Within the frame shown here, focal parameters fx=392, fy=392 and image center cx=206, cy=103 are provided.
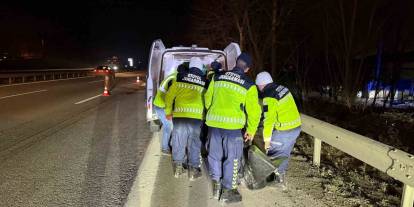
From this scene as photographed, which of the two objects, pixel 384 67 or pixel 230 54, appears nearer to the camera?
pixel 230 54

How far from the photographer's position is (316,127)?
6.30 metres

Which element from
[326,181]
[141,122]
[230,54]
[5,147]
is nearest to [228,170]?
[326,181]

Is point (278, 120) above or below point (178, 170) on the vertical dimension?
above

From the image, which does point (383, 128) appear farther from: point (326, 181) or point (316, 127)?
point (326, 181)

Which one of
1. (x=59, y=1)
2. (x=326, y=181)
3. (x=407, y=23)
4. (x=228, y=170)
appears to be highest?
(x=59, y=1)

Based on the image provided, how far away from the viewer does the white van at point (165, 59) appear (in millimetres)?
7766

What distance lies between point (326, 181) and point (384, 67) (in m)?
10.9

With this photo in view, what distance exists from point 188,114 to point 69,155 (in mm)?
2448

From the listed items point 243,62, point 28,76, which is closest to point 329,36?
point 243,62

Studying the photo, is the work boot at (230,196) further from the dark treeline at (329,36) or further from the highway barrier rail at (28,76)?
the highway barrier rail at (28,76)

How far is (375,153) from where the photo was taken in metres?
4.52

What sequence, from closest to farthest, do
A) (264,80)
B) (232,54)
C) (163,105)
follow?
(264,80)
(163,105)
(232,54)

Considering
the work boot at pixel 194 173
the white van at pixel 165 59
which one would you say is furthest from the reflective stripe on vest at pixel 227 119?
the white van at pixel 165 59

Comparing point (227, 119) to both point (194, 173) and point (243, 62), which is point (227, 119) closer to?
point (243, 62)
